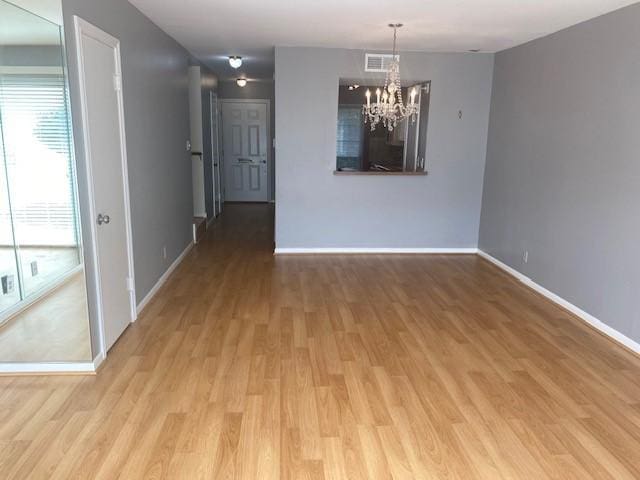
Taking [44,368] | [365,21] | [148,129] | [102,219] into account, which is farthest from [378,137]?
[44,368]

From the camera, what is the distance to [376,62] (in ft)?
17.7

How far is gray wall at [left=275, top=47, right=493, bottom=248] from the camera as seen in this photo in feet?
17.7

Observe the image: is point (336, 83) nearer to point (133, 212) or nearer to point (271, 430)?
point (133, 212)

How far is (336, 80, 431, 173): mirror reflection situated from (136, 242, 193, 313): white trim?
2.21 m

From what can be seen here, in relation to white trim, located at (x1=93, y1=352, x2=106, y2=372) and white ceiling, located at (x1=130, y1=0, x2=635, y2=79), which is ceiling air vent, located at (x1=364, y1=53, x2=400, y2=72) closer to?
white ceiling, located at (x1=130, y1=0, x2=635, y2=79)

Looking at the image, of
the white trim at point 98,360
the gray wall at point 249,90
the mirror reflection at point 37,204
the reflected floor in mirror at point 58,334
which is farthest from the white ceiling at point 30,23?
the gray wall at point 249,90

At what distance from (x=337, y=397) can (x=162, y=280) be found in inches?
101

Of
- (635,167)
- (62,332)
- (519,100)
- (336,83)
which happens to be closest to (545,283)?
(635,167)

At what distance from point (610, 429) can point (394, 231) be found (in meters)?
3.69

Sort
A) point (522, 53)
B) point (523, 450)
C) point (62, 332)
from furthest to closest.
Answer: point (522, 53)
point (62, 332)
point (523, 450)

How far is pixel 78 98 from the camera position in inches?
106

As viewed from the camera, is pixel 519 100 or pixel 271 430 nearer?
pixel 271 430

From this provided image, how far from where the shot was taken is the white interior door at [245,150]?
9.41 m

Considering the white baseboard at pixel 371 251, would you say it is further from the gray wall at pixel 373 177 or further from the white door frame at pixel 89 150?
the white door frame at pixel 89 150
